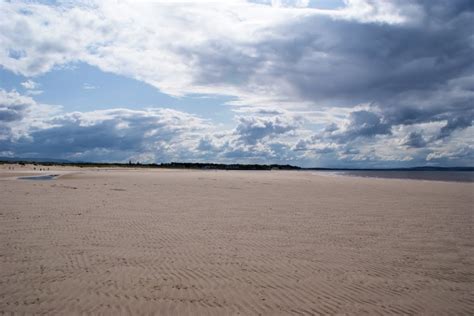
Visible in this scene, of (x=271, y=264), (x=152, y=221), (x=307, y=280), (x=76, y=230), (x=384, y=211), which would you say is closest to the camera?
(x=307, y=280)

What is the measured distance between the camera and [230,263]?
29.1 feet

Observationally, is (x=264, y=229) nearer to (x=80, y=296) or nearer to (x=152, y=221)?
(x=152, y=221)

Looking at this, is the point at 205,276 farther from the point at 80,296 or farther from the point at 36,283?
the point at 36,283

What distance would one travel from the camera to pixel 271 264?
8891 millimetres

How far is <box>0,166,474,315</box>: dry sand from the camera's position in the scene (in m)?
6.60

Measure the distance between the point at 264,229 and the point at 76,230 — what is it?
669cm

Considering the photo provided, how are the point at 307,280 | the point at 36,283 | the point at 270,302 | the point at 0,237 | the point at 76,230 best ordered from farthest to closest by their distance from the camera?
the point at 76,230
the point at 0,237
the point at 307,280
the point at 36,283
the point at 270,302

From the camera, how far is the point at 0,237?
35.9 ft

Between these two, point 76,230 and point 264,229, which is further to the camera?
point 264,229

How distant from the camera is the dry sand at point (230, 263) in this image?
260 inches

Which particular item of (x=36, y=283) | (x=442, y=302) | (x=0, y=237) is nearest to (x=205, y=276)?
(x=36, y=283)

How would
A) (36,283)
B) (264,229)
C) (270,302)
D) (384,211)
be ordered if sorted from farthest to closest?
(384,211), (264,229), (36,283), (270,302)

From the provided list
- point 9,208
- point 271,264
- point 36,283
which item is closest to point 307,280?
point 271,264

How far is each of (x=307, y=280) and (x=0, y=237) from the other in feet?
31.1
